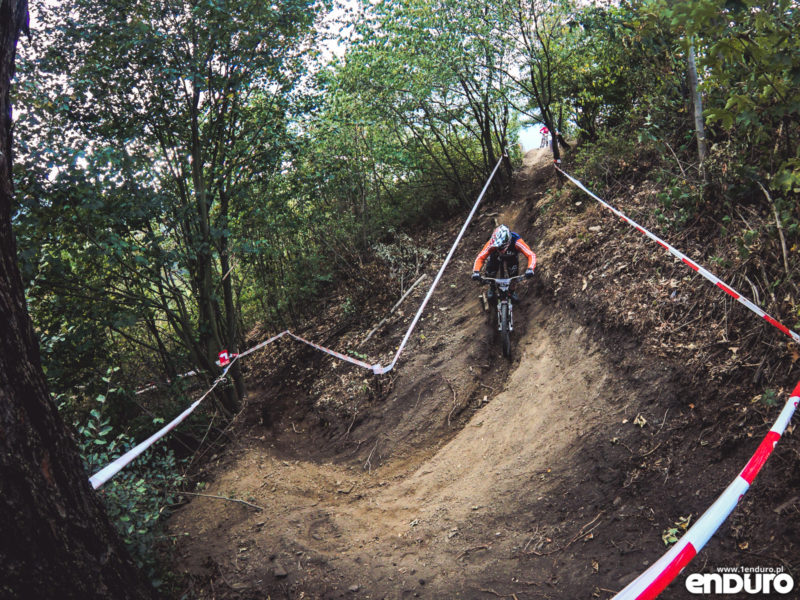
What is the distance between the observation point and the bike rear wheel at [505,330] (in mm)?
7254

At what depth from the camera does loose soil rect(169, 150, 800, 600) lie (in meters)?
3.47

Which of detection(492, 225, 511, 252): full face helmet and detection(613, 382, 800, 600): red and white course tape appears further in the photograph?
detection(492, 225, 511, 252): full face helmet

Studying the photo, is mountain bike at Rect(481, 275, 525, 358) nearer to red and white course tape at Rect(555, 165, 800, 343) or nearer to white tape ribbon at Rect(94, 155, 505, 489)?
white tape ribbon at Rect(94, 155, 505, 489)

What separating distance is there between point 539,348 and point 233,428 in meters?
6.13

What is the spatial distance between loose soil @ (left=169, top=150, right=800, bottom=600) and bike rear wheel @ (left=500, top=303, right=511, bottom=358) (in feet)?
0.68

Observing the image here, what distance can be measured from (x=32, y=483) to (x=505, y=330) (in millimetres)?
6294

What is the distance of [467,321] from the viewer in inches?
346

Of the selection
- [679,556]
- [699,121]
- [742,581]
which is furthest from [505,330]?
[679,556]

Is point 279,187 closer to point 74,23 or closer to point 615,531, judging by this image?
point 74,23

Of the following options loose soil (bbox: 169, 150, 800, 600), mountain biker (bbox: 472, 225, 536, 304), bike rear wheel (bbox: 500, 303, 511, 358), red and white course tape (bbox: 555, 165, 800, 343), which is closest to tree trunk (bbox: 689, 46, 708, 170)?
red and white course tape (bbox: 555, 165, 800, 343)

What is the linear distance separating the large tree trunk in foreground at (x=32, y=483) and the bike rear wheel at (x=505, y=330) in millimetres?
5852

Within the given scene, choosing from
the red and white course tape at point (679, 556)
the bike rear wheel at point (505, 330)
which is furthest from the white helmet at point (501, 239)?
the red and white course tape at point (679, 556)

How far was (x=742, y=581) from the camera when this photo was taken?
2.78m

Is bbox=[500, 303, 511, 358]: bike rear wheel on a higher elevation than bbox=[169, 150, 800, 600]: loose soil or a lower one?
higher
